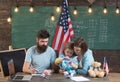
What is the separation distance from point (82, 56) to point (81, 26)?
2.90 metres

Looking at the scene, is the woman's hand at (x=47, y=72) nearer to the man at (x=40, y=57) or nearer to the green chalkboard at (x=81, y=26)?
the man at (x=40, y=57)

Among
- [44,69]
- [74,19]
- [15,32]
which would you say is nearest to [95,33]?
[74,19]

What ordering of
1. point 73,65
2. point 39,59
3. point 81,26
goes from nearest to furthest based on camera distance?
point 73,65 → point 39,59 → point 81,26

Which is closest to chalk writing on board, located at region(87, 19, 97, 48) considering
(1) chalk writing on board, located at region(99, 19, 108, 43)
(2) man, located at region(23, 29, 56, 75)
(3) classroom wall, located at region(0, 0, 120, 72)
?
(1) chalk writing on board, located at region(99, 19, 108, 43)

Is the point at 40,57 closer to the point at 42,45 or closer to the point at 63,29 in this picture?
the point at 42,45

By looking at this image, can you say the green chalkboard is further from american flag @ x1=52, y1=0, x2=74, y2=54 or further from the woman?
the woman

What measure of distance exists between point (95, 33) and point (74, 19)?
0.61 m

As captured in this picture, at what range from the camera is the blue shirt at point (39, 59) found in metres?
4.16

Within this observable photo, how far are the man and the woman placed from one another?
42 cm

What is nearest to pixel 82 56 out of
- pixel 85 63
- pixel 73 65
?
pixel 85 63

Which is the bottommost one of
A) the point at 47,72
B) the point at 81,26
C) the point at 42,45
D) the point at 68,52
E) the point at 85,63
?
the point at 47,72

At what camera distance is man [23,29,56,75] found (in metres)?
4.07

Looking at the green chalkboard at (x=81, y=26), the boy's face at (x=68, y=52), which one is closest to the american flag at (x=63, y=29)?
the green chalkboard at (x=81, y=26)

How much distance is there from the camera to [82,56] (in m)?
4.02
